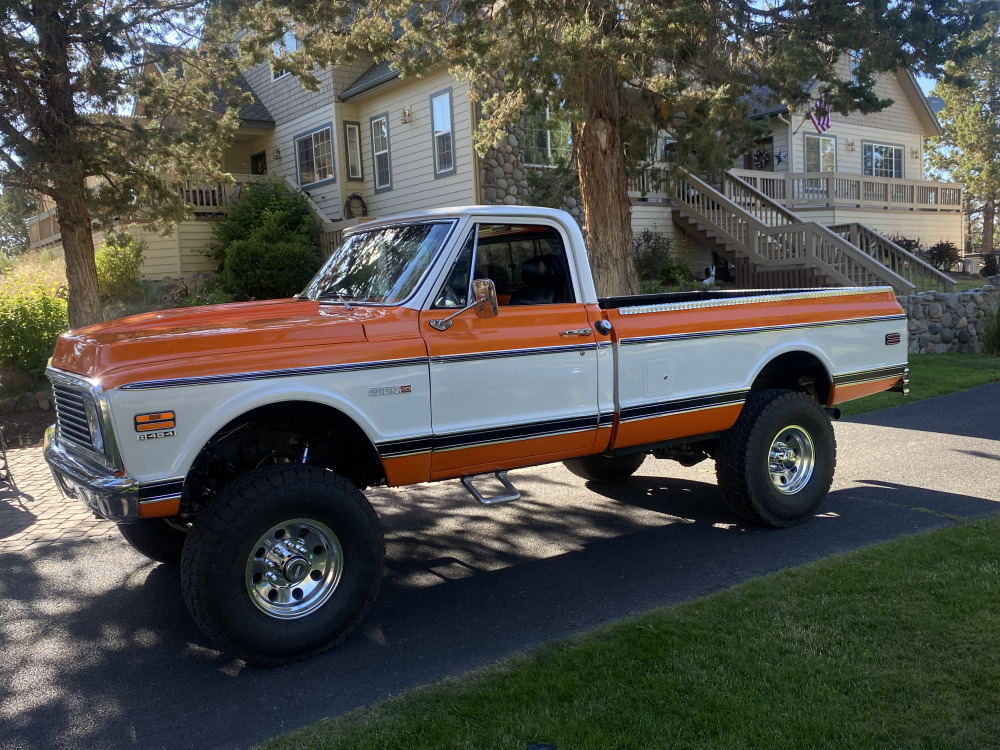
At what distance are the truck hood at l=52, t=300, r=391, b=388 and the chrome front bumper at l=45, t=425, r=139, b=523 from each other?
0.47 m

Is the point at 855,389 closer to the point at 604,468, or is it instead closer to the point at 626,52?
the point at 604,468

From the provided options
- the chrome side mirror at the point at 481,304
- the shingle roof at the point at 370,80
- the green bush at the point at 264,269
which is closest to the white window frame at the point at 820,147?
the shingle roof at the point at 370,80

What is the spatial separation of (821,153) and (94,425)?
26.5 metres

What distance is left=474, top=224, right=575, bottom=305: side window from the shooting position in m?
5.52

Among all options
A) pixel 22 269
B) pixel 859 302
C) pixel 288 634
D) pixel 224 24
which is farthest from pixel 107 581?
pixel 22 269

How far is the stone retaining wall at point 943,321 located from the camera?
51.4ft

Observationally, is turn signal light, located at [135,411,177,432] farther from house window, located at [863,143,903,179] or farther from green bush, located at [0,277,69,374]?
house window, located at [863,143,903,179]

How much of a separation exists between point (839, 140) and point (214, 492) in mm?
26852

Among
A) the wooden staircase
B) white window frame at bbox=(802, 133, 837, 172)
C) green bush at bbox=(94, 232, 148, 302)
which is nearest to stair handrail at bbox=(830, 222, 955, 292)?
the wooden staircase

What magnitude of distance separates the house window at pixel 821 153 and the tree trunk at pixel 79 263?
21.5 m

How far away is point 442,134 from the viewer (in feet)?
61.4

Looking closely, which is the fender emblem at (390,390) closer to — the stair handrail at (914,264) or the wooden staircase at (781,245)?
the wooden staircase at (781,245)

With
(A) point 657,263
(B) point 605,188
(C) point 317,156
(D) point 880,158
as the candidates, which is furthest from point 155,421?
(D) point 880,158

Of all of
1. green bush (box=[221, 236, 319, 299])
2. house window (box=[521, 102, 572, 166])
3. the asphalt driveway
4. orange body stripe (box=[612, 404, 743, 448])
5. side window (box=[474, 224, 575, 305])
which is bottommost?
the asphalt driveway
